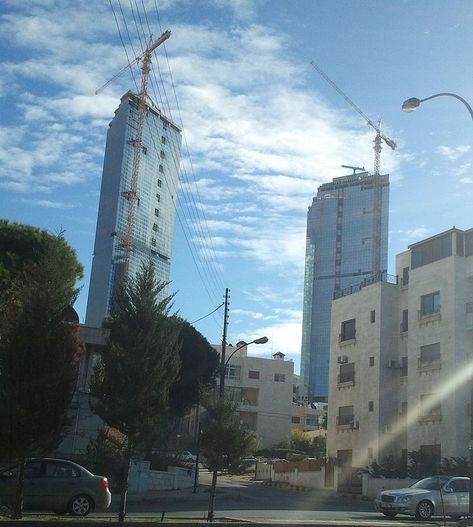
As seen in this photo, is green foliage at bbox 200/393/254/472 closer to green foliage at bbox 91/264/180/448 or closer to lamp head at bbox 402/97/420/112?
green foliage at bbox 91/264/180/448

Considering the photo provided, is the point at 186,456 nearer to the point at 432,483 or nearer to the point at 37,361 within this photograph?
the point at 432,483

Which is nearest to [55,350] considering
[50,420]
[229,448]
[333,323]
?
[50,420]

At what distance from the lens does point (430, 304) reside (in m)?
43.1

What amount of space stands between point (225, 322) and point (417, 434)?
13594mm

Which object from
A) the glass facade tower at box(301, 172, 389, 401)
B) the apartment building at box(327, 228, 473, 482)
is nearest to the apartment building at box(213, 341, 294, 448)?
the apartment building at box(327, 228, 473, 482)

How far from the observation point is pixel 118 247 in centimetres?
8694

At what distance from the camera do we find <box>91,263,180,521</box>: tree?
1616cm

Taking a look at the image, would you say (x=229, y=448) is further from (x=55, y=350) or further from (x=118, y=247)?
(x=118, y=247)

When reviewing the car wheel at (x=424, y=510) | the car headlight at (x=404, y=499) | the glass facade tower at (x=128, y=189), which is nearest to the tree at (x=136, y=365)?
the car headlight at (x=404, y=499)

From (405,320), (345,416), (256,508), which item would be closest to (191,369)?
(345,416)

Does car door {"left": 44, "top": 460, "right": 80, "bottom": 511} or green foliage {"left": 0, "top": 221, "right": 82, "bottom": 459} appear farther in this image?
car door {"left": 44, "top": 460, "right": 80, "bottom": 511}

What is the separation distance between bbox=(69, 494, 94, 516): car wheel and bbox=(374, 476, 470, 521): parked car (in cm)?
1027

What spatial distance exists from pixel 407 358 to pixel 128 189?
186 feet

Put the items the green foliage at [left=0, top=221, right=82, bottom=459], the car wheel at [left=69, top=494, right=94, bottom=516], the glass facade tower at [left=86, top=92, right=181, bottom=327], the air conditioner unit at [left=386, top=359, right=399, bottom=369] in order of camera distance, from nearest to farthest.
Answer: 1. the green foliage at [left=0, top=221, right=82, bottom=459]
2. the car wheel at [left=69, top=494, right=94, bottom=516]
3. the air conditioner unit at [left=386, top=359, right=399, bottom=369]
4. the glass facade tower at [left=86, top=92, right=181, bottom=327]
